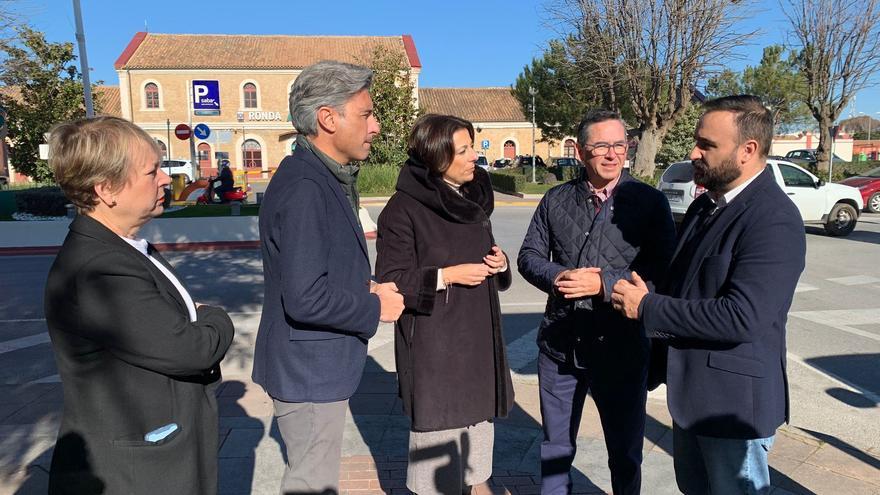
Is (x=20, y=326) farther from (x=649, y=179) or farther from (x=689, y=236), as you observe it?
(x=649, y=179)

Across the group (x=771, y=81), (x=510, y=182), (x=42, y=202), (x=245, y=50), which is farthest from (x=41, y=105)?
(x=771, y=81)

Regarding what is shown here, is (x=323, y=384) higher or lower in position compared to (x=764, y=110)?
lower

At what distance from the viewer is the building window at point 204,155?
1827 inches

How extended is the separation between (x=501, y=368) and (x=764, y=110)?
147 cm

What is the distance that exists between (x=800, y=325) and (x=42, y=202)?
16.7 metres

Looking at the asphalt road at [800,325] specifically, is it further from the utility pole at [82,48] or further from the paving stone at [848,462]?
the utility pole at [82,48]

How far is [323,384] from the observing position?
216 centimetres

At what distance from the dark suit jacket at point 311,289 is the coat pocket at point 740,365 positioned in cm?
124

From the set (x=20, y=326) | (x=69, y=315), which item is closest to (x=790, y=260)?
(x=69, y=315)

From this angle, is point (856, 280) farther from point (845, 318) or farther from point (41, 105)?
point (41, 105)

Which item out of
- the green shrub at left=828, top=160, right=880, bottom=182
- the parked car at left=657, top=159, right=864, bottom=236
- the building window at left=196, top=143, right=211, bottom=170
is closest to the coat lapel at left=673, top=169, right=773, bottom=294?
the parked car at left=657, top=159, right=864, bottom=236

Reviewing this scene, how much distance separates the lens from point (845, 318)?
6.87 meters

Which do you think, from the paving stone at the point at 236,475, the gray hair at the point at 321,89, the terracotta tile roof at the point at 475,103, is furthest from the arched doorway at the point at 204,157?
the gray hair at the point at 321,89

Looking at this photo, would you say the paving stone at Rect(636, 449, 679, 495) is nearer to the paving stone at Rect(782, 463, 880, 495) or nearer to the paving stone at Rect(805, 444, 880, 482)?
the paving stone at Rect(782, 463, 880, 495)
